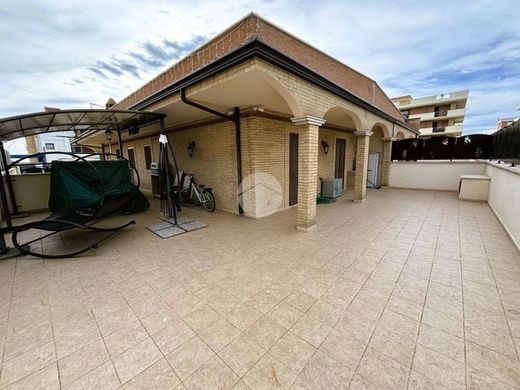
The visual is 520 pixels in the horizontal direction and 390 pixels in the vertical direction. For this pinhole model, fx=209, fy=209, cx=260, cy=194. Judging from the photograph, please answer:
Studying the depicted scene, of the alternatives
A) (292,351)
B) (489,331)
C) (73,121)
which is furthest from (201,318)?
(73,121)

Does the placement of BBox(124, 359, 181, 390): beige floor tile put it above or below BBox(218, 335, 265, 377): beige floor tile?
above

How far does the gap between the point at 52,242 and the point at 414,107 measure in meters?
35.5

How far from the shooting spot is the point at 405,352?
1.57m

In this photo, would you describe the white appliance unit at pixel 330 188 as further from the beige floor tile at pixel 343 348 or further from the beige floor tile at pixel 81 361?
the beige floor tile at pixel 81 361

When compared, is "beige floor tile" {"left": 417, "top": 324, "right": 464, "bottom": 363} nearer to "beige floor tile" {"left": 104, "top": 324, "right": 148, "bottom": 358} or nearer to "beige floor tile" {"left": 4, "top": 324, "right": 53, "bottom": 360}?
"beige floor tile" {"left": 104, "top": 324, "right": 148, "bottom": 358}

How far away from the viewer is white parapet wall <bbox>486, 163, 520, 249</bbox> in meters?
3.52

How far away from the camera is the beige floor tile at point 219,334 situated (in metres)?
1.68

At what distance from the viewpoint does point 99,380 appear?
1415mm

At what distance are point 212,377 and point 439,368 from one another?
156 cm

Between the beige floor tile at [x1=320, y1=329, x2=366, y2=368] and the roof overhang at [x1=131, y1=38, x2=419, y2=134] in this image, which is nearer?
the beige floor tile at [x1=320, y1=329, x2=366, y2=368]

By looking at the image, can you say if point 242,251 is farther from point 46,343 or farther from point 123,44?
point 123,44

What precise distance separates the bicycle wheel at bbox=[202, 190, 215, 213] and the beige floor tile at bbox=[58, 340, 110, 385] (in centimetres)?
451

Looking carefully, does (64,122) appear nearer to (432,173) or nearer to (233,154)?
(233,154)
